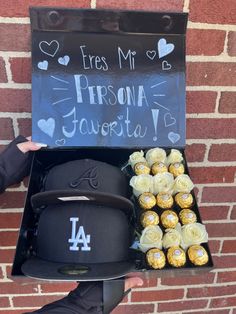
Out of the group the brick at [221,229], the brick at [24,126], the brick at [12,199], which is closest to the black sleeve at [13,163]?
the brick at [24,126]

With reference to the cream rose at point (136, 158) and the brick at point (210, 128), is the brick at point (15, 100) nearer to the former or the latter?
the cream rose at point (136, 158)

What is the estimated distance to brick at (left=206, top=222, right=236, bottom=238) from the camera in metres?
1.44

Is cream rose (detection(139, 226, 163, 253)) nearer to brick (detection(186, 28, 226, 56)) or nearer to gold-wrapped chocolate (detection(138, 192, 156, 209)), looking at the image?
gold-wrapped chocolate (detection(138, 192, 156, 209))

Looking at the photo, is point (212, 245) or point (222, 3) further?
point (212, 245)

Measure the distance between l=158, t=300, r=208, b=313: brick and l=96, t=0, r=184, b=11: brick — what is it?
1.20m

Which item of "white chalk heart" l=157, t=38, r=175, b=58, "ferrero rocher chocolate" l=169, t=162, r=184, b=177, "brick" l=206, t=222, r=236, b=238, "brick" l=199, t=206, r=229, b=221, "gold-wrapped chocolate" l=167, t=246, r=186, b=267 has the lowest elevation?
"brick" l=206, t=222, r=236, b=238

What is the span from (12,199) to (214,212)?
0.73m

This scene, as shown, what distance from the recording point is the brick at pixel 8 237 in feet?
4.47

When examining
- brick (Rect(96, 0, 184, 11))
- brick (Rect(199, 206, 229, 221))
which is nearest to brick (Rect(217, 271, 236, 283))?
brick (Rect(199, 206, 229, 221))

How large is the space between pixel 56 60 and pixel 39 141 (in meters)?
0.22

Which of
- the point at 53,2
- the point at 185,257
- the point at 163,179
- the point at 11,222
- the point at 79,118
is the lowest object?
the point at 11,222

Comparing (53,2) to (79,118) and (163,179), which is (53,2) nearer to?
(79,118)

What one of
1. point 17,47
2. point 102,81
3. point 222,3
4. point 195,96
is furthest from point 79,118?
point 222,3

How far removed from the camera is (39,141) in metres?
0.99
